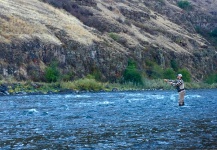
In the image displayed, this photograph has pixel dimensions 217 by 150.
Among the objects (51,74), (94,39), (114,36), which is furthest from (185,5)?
(51,74)

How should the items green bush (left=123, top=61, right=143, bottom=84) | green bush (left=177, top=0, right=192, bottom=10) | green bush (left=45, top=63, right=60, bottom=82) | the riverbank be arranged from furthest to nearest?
green bush (left=177, top=0, right=192, bottom=10), green bush (left=123, top=61, right=143, bottom=84), green bush (left=45, top=63, right=60, bottom=82), the riverbank

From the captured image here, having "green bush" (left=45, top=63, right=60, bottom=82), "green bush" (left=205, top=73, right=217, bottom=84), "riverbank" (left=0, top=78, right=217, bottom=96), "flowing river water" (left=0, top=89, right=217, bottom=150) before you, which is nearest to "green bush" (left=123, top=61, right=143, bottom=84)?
"riverbank" (left=0, top=78, right=217, bottom=96)

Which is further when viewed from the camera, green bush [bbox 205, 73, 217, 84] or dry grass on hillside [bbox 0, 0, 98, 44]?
green bush [bbox 205, 73, 217, 84]

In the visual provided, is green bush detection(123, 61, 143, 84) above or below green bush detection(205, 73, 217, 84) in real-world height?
above

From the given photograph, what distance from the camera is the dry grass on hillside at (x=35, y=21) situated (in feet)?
228

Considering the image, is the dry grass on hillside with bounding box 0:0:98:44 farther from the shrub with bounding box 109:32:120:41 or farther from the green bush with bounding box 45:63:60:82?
the green bush with bounding box 45:63:60:82

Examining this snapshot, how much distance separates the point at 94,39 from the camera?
79.1 meters

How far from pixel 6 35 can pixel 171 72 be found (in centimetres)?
3225

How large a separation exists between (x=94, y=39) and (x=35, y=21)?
1029cm

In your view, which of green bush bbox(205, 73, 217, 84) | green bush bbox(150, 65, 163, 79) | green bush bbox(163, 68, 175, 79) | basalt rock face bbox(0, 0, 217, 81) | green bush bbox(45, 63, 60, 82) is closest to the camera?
green bush bbox(45, 63, 60, 82)

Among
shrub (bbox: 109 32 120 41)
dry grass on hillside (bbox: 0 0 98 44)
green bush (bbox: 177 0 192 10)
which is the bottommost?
shrub (bbox: 109 32 120 41)

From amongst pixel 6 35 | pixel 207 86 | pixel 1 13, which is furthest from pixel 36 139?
pixel 207 86

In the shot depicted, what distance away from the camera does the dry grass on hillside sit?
228 feet

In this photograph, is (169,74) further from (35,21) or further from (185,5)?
(185,5)
